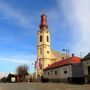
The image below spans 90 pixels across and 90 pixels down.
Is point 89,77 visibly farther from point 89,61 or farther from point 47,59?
point 47,59

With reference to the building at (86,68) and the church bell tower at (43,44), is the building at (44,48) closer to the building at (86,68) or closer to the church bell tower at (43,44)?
the church bell tower at (43,44)

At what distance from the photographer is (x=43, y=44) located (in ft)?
368

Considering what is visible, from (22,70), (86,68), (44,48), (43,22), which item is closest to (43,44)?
(44,48)

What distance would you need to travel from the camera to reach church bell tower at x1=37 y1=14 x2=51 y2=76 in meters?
110

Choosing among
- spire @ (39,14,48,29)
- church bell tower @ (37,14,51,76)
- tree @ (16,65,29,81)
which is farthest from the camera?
tree @ (16,65,29,81)

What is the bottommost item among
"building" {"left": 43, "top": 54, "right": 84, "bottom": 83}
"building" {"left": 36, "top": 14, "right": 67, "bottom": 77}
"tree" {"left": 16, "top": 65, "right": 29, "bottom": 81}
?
"building" {"left": 43, "top": 54, "right": 84, "bottom": 83}

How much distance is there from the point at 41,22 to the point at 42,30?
4.51 meters

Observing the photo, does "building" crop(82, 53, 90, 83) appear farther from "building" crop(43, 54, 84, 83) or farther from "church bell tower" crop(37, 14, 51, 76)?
"church bell tower" crop(37, 14, 51, 76)

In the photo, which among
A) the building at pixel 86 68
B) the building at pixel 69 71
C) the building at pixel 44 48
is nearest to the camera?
the building at pixel 86 68

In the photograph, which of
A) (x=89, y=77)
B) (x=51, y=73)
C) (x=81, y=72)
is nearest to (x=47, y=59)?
(x=51, y=73)

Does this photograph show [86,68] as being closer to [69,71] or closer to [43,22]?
[69,71]

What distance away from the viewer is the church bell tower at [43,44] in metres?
110

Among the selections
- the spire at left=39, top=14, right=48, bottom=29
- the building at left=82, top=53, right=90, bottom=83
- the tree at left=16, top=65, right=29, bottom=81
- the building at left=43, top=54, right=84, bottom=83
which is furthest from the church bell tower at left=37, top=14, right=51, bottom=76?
the building at left=82, top=53, right=90, bottom=83

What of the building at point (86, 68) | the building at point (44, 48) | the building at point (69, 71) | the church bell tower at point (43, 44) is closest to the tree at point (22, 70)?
the building at point (44, 48)
